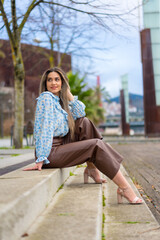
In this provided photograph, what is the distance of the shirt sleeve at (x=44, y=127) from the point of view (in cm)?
273

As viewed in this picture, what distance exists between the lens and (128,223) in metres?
2.26

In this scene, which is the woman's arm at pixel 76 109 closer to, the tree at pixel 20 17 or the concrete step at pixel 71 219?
the concrete step at pixel 71 219

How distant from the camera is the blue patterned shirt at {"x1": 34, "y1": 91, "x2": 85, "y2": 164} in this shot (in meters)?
2.74

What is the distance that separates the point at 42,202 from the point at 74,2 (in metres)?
5.73

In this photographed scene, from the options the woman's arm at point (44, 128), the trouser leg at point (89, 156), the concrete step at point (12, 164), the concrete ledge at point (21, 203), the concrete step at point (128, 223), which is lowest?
the concrete step at point (128, 223)

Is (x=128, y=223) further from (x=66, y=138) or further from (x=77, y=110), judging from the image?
(x=77, y=110)

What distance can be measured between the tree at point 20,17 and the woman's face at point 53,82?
3735 mm

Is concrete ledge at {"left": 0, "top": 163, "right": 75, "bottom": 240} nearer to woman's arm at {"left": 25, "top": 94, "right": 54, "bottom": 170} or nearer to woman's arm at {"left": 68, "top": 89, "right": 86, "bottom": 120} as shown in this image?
woman's arm at {"left": 25, "top": 94, "right": 54, "bottom": 170}

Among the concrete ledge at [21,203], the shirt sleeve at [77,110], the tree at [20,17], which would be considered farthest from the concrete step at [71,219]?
the tree at [20,17]

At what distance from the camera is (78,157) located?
2816mm

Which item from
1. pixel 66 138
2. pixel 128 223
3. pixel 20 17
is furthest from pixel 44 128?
pixel 20 17

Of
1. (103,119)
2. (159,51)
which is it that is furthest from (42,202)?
(103,119)

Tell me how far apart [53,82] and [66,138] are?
0.60m

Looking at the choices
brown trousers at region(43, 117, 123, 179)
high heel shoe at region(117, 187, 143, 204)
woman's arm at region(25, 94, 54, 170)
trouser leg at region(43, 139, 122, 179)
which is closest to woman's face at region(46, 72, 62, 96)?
woman's arm at region(25, 94, 54, 170)
